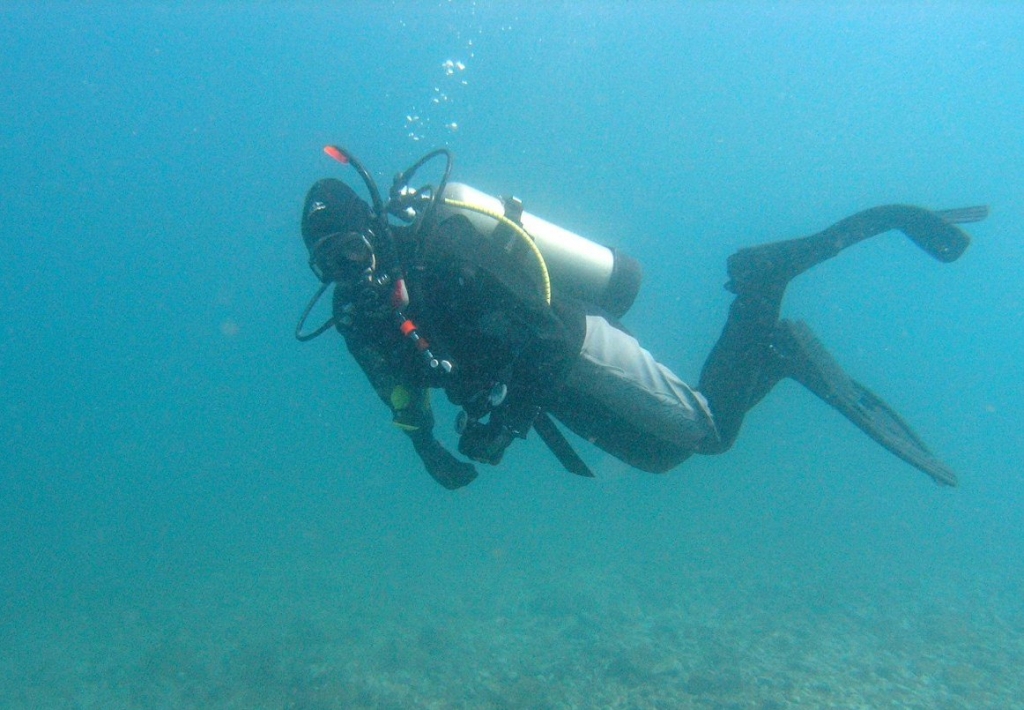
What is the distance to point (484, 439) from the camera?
3.41 meters

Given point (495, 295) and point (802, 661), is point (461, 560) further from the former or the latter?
point (495, 295)

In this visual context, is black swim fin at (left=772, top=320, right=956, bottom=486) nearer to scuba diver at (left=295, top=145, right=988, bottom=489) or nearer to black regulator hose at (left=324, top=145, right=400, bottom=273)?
scuba diver at (left=295, top=145, right=988, bottom=489)

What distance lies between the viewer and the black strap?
12.5 feet

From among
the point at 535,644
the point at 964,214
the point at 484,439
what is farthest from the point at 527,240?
the point at 535,644

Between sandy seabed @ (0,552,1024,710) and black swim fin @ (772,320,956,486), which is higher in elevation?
black swim fin @ (772,320,956,486)

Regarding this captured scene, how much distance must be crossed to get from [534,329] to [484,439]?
724mm

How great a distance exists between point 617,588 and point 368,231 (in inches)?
591

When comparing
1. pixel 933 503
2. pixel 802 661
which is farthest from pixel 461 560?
pixel 933 503

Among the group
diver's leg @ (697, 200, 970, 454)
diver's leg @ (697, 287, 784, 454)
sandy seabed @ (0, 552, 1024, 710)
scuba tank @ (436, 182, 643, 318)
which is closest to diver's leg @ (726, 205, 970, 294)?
diver's leg @ (697, 200, 970, 454)

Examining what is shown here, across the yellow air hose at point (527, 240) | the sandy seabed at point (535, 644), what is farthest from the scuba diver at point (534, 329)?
the sandy seabed at point (535, 644)

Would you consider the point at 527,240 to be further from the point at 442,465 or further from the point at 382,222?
the point at 442,465

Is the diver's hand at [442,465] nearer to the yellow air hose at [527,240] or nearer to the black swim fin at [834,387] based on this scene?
the yellow air hose at [527,240]

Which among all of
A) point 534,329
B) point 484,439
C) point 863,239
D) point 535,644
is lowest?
point 535,644

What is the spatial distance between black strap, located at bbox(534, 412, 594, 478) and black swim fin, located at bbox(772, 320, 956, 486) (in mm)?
1652
